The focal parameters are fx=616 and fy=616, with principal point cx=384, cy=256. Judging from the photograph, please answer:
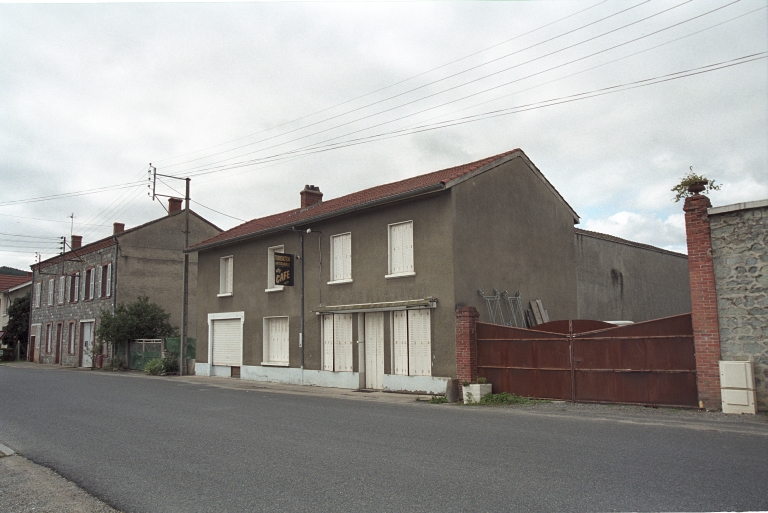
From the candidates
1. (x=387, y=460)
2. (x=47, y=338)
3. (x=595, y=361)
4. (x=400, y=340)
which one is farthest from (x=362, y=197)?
(x=47, y=338)

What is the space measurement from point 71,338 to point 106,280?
21.8 feet

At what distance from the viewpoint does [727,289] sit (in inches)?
461

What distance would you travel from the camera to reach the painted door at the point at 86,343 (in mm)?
35416

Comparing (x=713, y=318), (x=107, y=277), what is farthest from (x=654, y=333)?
(x=107, y=277)

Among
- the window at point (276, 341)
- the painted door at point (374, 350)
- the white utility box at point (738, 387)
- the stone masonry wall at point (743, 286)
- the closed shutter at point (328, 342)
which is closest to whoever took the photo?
the white utility box at point (738, 387)

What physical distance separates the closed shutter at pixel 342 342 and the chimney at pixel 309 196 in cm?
783

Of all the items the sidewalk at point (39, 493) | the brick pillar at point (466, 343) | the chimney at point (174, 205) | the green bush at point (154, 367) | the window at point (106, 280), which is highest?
the chimney at point (174, 205)

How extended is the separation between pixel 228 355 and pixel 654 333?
17.1 meters

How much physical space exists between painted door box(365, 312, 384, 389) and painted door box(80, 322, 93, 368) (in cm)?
2273

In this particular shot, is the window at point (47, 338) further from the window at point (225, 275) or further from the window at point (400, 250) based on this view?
the window at point (400, 250)

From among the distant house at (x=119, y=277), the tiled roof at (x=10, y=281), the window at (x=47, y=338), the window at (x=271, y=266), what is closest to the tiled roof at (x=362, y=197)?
the window at (x=271, y=266)

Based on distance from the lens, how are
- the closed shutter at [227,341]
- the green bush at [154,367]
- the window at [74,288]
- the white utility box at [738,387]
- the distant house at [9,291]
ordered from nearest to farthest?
the white utility box at [738,387]
the closed shutter at [227,341]
the green bush at [154,367]
the window at [74,288]
the distant house at [9,291]

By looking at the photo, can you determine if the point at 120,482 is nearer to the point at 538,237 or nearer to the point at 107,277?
the point at 538,237

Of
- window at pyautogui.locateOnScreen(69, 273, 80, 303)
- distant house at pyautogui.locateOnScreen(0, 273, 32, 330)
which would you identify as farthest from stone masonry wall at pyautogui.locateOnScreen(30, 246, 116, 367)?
distant house at pyautogui.locateOnScreen(0, 273, 32, 330)
